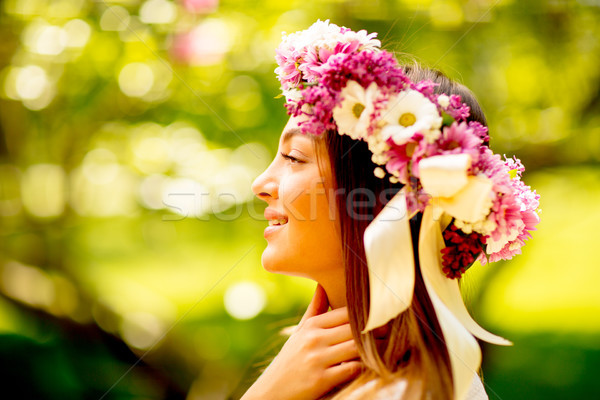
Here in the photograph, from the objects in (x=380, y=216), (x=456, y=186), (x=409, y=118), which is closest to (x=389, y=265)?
(x=380, y=216)

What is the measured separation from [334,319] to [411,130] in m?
0.49

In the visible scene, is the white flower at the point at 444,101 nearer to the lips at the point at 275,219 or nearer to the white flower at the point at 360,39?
the white flower at the point at 360,39

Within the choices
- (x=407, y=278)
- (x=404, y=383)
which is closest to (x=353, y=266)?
(x=407, y=278)

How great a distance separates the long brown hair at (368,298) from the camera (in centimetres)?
123

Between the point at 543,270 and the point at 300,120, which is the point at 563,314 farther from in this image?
the point at 300,120

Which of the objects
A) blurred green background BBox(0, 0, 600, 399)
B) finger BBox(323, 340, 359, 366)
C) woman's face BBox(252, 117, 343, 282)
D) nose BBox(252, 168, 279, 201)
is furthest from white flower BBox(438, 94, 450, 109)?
blurred green background BBox(0, 0, 600, 399)

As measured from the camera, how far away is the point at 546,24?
2676 millimetres

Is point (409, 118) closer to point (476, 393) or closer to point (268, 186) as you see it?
point (268, 186)

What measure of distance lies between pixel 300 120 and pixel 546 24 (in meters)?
1.82

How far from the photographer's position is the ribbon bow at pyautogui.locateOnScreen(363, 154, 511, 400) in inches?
44.1

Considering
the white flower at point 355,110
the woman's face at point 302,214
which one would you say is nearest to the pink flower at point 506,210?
the white flower at point 355,110

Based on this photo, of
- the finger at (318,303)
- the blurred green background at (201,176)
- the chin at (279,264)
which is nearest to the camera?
the chin at (279,264)

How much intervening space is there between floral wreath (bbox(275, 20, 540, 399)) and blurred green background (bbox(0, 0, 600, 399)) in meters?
1.34

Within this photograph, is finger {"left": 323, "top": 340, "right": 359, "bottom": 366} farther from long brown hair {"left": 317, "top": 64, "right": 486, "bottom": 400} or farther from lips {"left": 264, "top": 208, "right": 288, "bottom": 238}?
lips {"left": 264, "top": 208, "right": 288, "bottom": 238}
